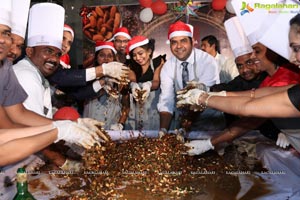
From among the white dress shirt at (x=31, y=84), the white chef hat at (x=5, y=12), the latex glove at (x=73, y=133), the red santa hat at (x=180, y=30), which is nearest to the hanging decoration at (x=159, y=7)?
the red santa hat at (x=180, y=30)

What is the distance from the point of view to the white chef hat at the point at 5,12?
152 centimetres

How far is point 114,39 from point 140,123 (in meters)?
0.62

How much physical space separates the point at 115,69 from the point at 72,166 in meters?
0.78

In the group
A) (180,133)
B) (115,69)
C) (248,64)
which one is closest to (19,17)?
(115,69)

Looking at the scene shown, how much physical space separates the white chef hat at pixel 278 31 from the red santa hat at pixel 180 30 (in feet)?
1.92

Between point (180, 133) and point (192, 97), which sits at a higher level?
point (192, 97)

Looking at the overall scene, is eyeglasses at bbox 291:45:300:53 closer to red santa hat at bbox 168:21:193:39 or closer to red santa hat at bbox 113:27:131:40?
red santa hat at bbox 168:21:193:39

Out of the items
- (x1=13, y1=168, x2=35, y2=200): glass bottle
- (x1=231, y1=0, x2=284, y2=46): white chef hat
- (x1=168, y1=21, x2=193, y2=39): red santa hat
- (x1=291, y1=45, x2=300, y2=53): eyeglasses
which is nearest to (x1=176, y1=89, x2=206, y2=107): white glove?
(x1=291, y1=45, x2=300, y2=53): eyeglasses

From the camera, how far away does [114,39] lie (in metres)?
2.53

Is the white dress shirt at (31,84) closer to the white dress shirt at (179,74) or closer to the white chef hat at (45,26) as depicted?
the white chef hat at (45,26)

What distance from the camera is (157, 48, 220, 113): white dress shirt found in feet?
8.00

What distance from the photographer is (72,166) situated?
1.89 meters

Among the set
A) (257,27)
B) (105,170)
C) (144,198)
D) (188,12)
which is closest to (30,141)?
A: (144,198)

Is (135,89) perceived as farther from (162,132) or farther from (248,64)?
(248,64)
